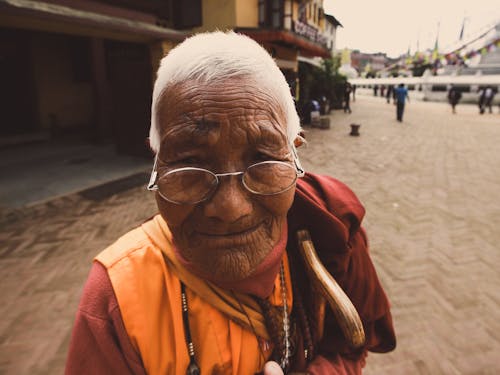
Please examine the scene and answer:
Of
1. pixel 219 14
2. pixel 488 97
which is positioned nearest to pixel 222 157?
pixel 219 14

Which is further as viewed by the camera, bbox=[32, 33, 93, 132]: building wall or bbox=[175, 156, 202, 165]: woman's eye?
bbox=[32, 33, 93, 132]: building wall

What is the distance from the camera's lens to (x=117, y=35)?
6.61m

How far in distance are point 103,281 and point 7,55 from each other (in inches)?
509

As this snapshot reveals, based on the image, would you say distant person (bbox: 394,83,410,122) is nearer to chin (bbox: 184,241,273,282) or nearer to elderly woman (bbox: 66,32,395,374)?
elderly woman (bbox: 66,32,395,374)

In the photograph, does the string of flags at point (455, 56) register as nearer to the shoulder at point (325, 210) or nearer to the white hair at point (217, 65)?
the shoulder at point (325, 210)

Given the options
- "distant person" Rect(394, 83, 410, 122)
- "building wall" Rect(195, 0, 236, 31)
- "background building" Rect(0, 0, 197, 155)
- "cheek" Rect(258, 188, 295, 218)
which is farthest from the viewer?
"distant person" Rect(394, 83, 410, 122)

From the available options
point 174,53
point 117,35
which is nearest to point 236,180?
point 174,53

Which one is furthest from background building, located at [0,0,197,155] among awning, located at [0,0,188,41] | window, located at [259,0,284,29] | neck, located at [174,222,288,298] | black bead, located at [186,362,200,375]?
black bead, located at [186,362,200,375]

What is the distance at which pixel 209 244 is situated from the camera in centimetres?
91

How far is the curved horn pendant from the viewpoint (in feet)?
3.35

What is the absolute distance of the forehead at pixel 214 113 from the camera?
85 centimetres

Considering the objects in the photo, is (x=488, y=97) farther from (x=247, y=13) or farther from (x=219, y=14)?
(x=219, y=14)

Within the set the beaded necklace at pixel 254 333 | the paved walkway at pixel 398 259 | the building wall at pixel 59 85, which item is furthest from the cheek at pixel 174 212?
the building wall at pixel 59 85

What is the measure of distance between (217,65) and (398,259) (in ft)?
12.6
